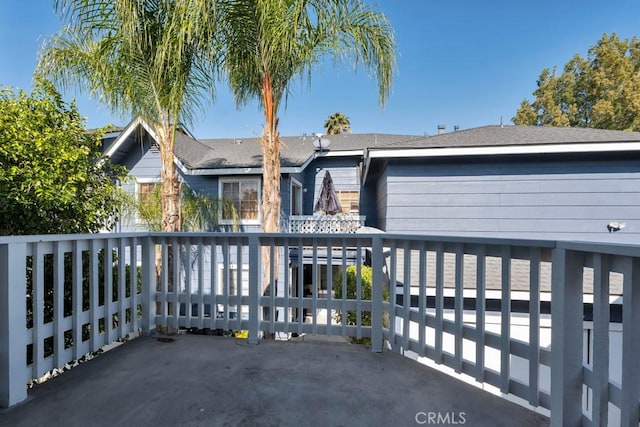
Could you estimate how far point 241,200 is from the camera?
8656mm

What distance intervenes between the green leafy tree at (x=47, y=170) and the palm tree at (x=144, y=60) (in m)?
1.57

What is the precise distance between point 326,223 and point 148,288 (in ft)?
17.6

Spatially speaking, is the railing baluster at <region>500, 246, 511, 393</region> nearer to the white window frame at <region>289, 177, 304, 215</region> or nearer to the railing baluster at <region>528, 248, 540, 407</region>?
the railing baluster at <region>528, 248, 540, 407</region>

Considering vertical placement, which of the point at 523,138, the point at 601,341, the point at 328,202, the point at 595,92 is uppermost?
the point at 595,92

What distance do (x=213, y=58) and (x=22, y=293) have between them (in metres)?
4.30

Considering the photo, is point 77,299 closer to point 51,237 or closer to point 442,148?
point 51,237

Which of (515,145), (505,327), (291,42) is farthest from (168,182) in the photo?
(515,145)

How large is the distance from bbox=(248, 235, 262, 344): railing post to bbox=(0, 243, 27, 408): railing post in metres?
1.53

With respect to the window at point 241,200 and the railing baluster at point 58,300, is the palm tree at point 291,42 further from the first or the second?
the window at point 241,200

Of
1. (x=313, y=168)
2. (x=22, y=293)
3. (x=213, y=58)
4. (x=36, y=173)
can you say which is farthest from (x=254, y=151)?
(x=22, y=293)

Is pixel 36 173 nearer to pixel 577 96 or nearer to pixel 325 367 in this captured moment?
pixel 325 367

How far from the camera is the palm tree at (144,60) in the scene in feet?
15.1

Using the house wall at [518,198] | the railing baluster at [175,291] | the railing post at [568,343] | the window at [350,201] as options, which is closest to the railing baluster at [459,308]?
the railing post at [568,343]

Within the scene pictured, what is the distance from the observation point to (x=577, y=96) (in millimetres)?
17109
